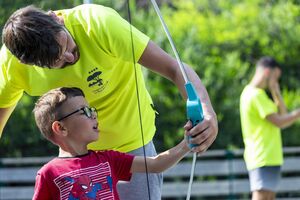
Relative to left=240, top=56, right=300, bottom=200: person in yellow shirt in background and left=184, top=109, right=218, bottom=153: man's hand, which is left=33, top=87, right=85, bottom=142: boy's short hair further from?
left=240, top=56, right=300, bottom=200: person in yellow shirt in background

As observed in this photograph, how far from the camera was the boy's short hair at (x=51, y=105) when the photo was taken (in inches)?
134

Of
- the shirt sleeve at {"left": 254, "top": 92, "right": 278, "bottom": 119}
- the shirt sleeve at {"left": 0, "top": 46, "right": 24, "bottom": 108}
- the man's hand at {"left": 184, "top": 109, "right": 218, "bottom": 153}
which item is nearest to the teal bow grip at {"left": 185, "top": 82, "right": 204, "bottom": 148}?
the man's hand at {"left": 184, "top": 109, "right": 218, "bottom": 153}

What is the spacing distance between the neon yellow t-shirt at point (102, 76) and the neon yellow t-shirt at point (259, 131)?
13.6ft

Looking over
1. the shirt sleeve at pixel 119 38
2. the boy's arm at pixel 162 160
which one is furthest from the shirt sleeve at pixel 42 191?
the shirt sleeve at pixel 119 38

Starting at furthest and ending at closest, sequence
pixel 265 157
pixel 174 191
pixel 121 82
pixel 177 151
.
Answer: pixel 174 191
pixel 265 157
pixel 121 82
pixel 177 151

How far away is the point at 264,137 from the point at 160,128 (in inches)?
106

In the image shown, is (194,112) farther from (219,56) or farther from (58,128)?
(219,56)

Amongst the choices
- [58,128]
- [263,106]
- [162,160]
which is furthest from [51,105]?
[263,106]

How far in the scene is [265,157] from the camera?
7.95m

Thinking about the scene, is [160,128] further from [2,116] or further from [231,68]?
[2,116]

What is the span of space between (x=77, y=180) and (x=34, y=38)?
21.8 inches

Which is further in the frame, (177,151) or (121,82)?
(121,82)

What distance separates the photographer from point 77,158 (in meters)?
3.38

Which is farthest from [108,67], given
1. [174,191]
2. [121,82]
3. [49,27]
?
[174,191]
